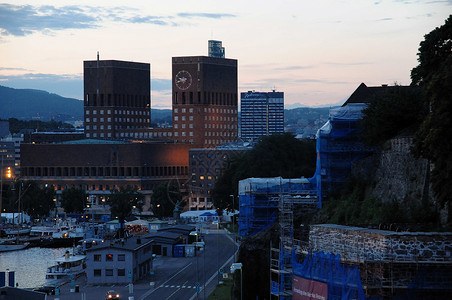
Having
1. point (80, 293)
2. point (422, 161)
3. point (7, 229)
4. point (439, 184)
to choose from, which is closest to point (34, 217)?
point (7, 229)

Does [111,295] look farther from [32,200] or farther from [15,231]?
[32,200]

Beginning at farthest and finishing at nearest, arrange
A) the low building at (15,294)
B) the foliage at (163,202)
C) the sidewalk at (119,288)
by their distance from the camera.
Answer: the foliage at (163,202) → the sidewalk at (119,288) → the low building at (15,294)

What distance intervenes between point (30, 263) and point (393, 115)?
231 ft

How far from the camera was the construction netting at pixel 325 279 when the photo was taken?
35178mm

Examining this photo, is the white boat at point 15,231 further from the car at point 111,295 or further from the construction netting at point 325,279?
the construction netting at point 325,279

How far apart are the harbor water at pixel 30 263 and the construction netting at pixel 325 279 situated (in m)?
57.1

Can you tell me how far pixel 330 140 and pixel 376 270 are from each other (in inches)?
1528

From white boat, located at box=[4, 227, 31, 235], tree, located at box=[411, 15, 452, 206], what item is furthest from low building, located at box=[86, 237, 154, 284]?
white boat, located at box=[4, 227, 31, 235]

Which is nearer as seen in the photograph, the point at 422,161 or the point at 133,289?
the point at 422,161

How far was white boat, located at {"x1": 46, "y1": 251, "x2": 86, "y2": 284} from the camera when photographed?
317 ft

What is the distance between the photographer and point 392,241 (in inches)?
1339

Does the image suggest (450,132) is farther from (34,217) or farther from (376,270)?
(34,217)

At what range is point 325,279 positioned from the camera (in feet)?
126

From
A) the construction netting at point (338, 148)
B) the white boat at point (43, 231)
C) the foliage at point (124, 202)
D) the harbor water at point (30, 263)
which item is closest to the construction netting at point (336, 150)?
the construction netting at point (338, 148)
